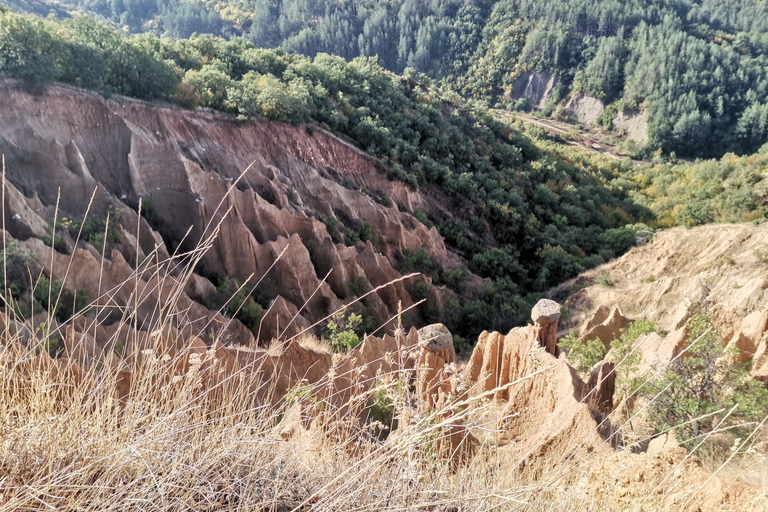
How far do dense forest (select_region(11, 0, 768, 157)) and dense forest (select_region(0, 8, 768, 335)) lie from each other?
2964 centimetres

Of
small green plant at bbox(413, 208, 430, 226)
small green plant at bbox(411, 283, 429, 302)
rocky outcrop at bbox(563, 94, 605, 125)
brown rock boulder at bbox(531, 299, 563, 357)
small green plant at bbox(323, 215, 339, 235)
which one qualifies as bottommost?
small green plant at bbox(411, 283, 429, 302)

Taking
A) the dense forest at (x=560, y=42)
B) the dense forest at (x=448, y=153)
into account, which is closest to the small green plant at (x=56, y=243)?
the dense forest at (x=448, y=153)

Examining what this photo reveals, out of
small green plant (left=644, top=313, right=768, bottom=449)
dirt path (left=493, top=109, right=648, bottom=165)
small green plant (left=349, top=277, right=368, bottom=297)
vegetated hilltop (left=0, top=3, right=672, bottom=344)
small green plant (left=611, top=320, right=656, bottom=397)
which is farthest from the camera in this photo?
dirt path (left=493, top=109, right=648, bottom=165)

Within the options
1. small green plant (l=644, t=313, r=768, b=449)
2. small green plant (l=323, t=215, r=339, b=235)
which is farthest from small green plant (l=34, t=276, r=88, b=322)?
small green plant (l=644, t=313, r=768, b=449)

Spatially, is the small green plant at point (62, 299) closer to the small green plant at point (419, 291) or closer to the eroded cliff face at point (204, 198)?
the eroded cliff face at point (204, 198)

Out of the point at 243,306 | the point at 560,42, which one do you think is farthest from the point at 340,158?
the point at 560,42

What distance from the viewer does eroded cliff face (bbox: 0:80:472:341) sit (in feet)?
39.8

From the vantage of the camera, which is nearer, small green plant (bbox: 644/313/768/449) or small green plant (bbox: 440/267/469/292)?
small green plant (bbox: 644/313/768/449)

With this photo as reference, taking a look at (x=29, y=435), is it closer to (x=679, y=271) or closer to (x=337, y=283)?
(x=337, y=283)

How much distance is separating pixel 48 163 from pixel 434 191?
16463 mm

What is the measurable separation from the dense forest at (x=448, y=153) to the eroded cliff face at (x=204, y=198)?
3.65ft

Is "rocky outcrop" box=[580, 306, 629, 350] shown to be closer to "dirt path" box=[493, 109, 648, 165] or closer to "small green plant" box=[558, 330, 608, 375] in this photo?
"small green plant" box=[558, 330, 608, 375]

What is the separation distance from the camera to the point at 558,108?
70625 millimetres

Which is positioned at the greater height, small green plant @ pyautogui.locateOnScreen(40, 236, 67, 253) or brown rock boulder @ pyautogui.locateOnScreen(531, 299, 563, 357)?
small green plant @ pyautogui.locateOnScreen(40, 236, 67, 253)
